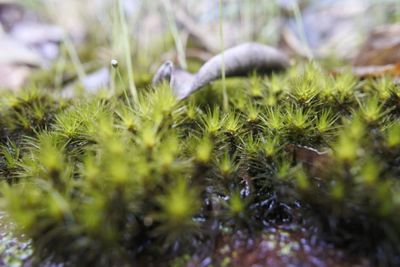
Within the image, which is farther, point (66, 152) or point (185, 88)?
point (185, 88)

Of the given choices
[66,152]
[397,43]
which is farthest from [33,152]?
[397,43]

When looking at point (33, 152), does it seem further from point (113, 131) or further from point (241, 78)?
point (241, 78)

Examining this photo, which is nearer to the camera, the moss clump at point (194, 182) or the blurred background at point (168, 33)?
the moss clump at point (194, 182)

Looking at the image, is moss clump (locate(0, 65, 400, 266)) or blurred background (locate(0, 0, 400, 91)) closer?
moss clump (locate(0, 65, 400, 266))

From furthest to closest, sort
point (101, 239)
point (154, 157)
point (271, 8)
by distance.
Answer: point (271, 8), point (154, 157), point (101, 239)
